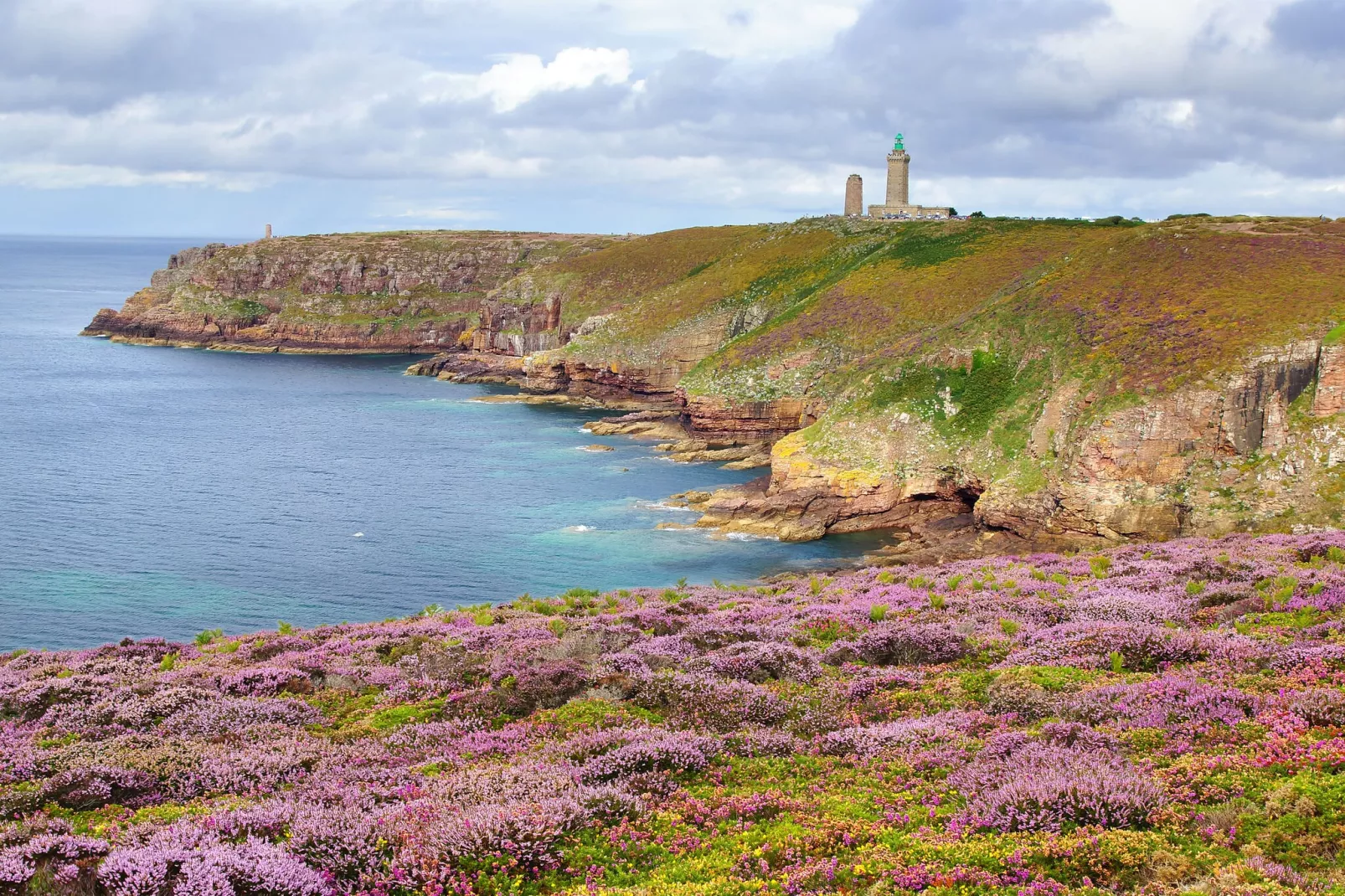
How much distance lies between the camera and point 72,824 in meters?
12.9

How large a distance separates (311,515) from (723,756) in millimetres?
63466

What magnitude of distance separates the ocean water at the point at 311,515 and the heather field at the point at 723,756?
101 feet

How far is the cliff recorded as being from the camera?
6072cm

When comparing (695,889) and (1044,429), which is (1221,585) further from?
(1044,429)

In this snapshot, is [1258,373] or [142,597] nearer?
[142,597]

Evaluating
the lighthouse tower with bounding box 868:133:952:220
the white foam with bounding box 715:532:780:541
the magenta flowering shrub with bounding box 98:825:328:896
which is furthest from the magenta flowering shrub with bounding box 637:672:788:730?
the lighthouse tower with bounding box 868:133:952:220

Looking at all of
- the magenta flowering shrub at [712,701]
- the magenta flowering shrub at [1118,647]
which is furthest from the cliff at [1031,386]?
the magenta flowering shrub at [712,701]

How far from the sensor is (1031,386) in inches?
2891

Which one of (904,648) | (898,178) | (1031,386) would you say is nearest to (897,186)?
(898,178)

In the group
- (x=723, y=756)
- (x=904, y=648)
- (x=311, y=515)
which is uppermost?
(x=723, y=756)

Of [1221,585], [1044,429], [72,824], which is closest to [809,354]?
[1044,429]

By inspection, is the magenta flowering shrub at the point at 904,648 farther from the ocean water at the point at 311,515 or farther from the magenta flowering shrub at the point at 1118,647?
the ocean water at the point at 311,515

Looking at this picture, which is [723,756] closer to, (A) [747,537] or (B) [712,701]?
(B) [712,701]

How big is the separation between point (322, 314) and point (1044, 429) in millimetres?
157160
